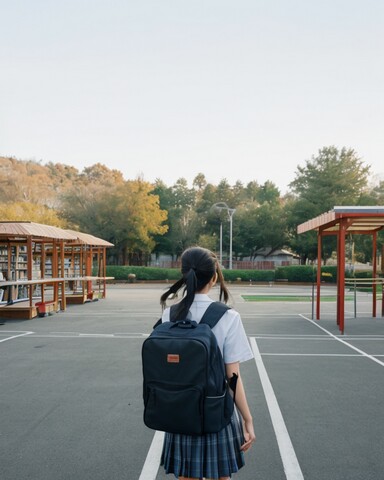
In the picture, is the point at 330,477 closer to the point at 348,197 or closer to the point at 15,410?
the point at 15,410

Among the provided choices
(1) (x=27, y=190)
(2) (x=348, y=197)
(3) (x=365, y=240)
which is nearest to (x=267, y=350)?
(3) (x=365, y=240)

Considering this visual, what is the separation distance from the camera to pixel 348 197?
52.8 metres

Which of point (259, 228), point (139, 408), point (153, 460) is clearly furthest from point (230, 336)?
point (259, 228)

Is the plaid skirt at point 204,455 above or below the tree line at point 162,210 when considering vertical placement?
below

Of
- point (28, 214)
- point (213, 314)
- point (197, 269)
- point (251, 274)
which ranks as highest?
point (28, 214)

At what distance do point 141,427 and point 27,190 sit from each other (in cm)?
5789

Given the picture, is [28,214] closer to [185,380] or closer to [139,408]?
[139,408]

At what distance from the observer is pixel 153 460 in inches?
160

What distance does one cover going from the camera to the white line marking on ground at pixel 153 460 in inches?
147

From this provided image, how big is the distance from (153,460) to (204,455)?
194 cm

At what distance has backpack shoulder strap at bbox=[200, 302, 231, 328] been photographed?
2289mm

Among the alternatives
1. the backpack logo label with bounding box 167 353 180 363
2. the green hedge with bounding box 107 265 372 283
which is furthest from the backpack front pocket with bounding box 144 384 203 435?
the green hedge with bounding box 107 265 372 283

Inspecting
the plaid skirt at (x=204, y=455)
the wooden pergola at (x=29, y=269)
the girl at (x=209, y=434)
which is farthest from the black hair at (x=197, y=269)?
the wooden pergola at (x=29, y=269)

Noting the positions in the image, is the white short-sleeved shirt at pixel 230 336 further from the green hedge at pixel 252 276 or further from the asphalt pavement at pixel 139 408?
the green hedge at pixel 252 276
